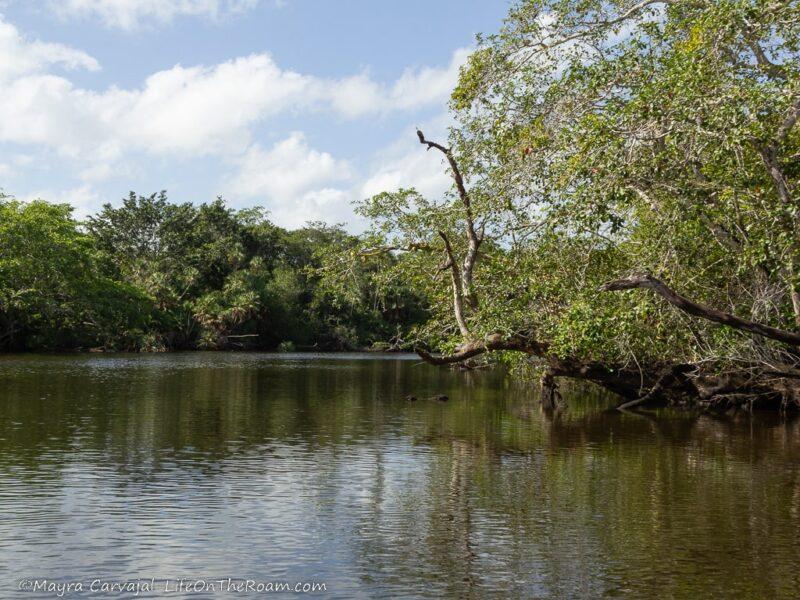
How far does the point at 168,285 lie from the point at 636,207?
2545 inches

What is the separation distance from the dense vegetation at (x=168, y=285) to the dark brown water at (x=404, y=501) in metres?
36.1

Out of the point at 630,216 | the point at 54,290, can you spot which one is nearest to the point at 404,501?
the point at 630,216

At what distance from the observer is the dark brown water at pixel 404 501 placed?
9.30 m

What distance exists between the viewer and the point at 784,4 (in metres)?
15.3

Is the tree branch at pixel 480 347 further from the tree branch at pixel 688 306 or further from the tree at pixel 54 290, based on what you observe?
the tree at pixel 54 290

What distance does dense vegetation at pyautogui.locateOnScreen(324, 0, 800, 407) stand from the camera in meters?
15.2

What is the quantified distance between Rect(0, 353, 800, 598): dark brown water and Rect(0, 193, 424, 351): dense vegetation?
36.1m

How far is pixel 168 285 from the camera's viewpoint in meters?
79.4

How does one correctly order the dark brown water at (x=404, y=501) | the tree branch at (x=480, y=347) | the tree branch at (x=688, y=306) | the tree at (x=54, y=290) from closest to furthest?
the dark brown water at (x=404, y=501) < the tree branch at (x=688, y=306) < the tree branch at (x=480, y=347) < the tree at (x=54, y=290)

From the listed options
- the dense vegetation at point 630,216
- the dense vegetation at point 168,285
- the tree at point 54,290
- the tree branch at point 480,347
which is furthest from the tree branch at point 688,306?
the tree at point 54,290

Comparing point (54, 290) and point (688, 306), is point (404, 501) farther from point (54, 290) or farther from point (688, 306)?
point (54, 290)

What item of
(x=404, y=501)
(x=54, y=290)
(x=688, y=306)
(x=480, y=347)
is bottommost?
(x=404, y=501)

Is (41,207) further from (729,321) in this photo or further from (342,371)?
(729,321)

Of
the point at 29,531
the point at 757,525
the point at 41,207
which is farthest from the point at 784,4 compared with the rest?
the point at 41,207
